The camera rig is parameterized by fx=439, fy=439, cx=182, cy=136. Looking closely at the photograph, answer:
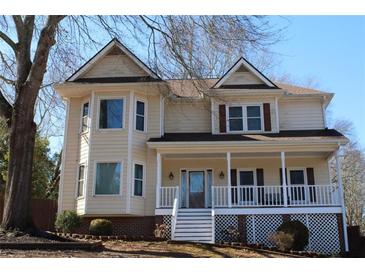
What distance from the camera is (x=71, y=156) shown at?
19.2m

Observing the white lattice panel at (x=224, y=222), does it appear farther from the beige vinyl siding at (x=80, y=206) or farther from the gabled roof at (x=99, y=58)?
the gabled roof at (x=99, y=58)

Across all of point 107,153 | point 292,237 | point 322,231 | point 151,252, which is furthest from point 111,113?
point 322,231

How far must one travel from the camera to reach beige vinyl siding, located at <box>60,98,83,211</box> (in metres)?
18.7

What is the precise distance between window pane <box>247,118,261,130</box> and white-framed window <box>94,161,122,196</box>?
6056 millimetres

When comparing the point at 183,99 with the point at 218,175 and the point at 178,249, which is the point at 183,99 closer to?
the point at 218,175

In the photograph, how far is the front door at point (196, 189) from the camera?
19.4m

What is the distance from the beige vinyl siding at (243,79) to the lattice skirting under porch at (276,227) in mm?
6238

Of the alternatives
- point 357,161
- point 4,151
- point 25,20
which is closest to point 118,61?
point 25,20

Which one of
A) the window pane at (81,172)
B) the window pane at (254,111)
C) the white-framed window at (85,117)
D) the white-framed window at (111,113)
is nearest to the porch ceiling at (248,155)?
the window pane at (254,111)

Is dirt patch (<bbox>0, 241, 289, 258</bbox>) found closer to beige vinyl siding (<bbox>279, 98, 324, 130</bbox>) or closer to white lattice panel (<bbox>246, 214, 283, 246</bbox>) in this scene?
white lattice panel (<bbox>246, 214, 283, 246</bbox>)

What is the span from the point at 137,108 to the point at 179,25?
694 cm

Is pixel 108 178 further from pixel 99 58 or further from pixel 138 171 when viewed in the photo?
pixel 99 58

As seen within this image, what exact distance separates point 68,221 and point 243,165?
790cm

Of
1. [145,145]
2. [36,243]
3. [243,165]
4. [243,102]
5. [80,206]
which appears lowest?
→ [36,243]
